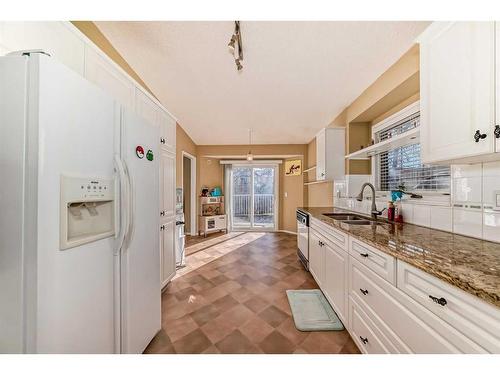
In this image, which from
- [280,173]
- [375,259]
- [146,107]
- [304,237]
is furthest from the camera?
[280,173]

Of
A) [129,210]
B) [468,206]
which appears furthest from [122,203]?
[468,206]

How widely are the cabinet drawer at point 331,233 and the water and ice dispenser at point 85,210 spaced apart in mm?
1620

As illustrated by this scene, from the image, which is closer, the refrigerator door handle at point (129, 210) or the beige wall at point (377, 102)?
the refrigerator door handle at point (129, 210)

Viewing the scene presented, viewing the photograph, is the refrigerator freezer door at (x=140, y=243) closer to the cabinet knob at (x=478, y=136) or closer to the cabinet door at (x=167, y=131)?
the cabinet door at (x=167, y=131)

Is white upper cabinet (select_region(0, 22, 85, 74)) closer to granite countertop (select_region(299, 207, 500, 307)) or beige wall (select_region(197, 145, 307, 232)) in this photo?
granite countertop (select_region(299, 207, 500, 307))

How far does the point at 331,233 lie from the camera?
1779mm

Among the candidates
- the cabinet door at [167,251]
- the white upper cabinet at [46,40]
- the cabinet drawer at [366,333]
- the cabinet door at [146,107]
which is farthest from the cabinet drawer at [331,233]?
the white upper cabinet at [46,40]

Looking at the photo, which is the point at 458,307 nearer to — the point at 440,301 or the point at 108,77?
the point at 440,301

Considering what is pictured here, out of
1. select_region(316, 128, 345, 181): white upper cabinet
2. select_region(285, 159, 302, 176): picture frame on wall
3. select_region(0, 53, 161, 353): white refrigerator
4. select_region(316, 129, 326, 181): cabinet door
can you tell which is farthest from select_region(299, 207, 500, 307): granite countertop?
select_region(285, 159, 302, 176): picture frame on wall

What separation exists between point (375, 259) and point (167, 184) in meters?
2.09

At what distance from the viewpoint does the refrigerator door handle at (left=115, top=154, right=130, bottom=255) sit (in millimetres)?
1000

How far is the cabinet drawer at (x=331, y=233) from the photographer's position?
5.05ft

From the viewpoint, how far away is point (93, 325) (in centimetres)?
89

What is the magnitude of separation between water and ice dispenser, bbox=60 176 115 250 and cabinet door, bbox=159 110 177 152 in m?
1.29
